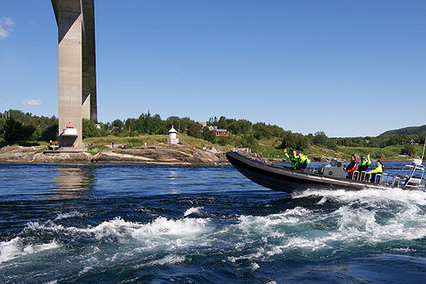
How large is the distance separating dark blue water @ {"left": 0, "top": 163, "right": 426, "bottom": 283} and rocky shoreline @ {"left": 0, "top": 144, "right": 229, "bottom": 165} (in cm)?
3343

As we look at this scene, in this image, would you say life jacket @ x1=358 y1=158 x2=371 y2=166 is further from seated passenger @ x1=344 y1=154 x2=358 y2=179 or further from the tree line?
the tree line

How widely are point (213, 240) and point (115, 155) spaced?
4219 centimetres

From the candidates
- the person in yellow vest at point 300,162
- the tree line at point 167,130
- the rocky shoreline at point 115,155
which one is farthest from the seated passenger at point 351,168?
the tree line at point 167,130

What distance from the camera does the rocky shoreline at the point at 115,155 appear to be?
1788 inches

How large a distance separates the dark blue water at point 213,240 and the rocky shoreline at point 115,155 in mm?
33427

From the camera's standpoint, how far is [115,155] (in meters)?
47.8

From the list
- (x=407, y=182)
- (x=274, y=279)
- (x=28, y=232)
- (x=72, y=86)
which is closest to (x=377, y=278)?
(x=274, y=279)

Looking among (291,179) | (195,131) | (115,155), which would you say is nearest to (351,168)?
(291,179)

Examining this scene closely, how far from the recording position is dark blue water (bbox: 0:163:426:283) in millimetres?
5766

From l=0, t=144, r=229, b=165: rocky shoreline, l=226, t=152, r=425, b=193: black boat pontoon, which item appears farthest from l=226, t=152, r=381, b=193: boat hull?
l=0, t=144, r=229, b=165: rocky shoreline

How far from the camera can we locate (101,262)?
619 centimetres

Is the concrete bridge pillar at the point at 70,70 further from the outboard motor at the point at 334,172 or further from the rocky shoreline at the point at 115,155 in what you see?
the outboard motor at the point at 334,172

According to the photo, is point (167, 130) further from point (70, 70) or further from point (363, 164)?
point (363, 164)

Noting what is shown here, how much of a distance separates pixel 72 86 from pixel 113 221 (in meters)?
43.0
